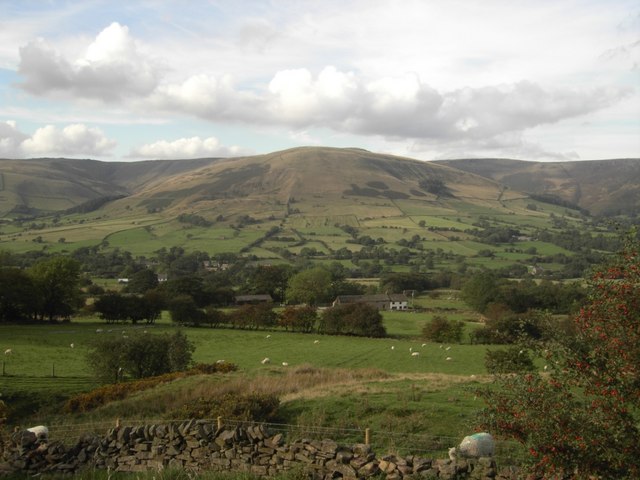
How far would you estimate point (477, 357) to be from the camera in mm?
51500

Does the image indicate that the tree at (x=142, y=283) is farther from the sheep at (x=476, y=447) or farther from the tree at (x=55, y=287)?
the sheep at (x=476, y=447)

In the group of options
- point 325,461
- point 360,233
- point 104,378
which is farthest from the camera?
point 360,233

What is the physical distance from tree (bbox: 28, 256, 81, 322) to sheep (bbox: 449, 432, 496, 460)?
225ft

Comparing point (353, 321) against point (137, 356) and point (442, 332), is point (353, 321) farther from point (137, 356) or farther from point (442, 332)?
point (137, 356)

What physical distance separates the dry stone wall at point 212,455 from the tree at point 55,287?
62.4 metres

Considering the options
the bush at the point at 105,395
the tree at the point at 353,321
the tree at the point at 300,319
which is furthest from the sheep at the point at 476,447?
the tree at the point at 300,319

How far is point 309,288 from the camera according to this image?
9794 centimetres

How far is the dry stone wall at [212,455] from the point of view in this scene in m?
11.0

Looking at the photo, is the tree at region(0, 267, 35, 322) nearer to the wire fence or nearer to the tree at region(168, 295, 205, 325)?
the tree at region(168, 295, 205, 325)

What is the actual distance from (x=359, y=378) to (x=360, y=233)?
149199mm

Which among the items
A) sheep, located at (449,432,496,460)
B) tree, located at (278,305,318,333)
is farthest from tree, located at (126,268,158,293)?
sheep, located at (449,432,496,460)

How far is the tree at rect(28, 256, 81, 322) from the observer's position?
70688 millimetres

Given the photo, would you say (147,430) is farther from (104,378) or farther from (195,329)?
(195,329)

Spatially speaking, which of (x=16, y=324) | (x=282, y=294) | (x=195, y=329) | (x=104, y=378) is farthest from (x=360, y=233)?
(x=104, y=378)
